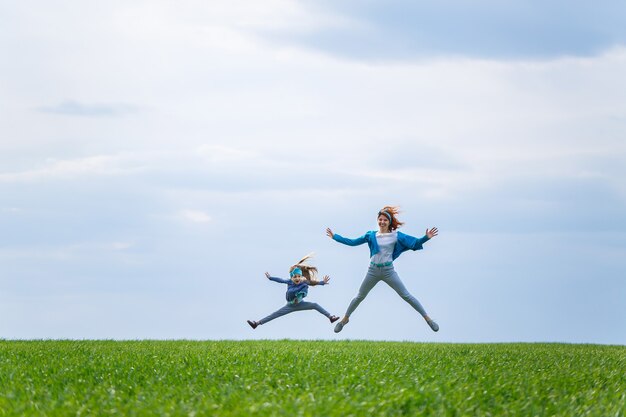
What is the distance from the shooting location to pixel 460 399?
8.88 metres

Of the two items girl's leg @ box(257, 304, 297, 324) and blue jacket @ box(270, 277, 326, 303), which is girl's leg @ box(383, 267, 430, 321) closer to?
blue jacket @ box(270, 277, 326, 303)

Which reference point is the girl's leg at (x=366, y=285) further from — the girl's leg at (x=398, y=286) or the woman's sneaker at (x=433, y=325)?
the woman's sneaker at (x=433, y=325)

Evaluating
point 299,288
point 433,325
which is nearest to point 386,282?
point 433,325

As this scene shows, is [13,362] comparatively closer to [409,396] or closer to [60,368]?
[60,368]

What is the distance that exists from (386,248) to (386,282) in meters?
0.78

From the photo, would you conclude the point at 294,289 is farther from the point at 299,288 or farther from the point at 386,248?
the point at 386,248

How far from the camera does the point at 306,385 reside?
9578 mm

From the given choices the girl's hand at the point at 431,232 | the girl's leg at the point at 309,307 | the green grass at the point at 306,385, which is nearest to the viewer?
the green grass at the point at 306,385

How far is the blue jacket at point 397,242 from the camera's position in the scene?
59.6 ft

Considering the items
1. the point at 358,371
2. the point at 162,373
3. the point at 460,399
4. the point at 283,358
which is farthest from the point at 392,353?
the point at 460,399

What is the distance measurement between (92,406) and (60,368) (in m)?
3.64

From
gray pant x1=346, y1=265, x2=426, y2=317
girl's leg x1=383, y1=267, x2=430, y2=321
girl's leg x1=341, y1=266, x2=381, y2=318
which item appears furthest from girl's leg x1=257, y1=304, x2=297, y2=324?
girl's leg x1=383, y1=267, x2=430, y2=321

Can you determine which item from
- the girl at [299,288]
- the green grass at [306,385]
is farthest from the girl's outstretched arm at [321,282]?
the green grass at [306,385]

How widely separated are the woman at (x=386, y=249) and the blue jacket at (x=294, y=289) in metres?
2.62
